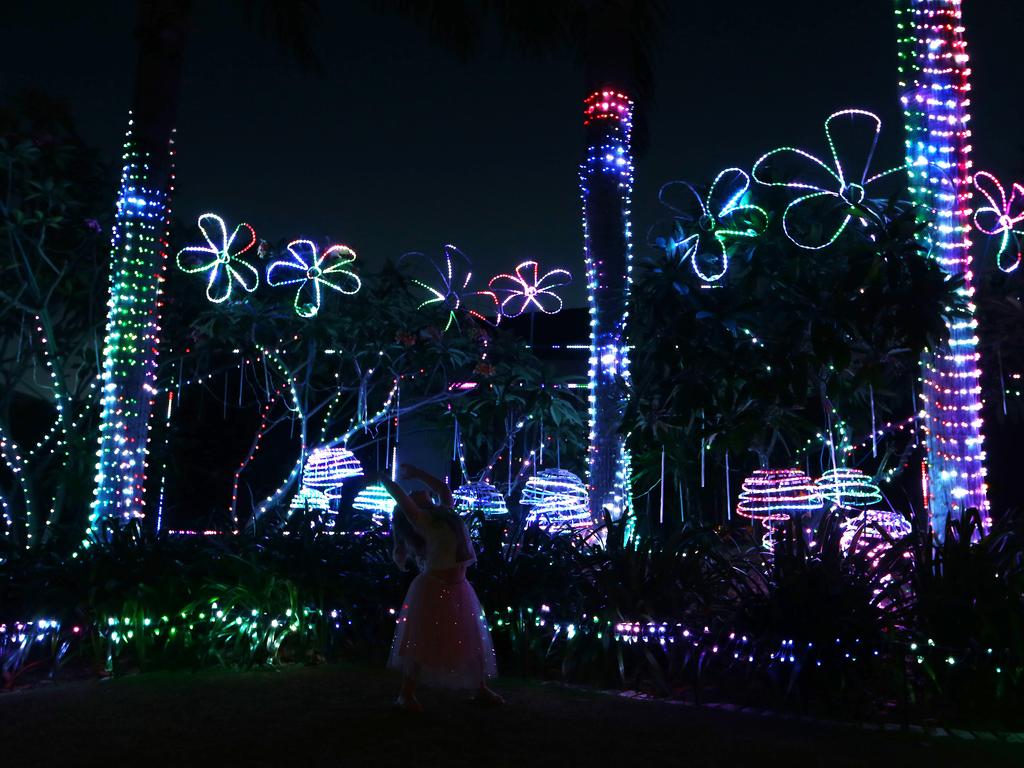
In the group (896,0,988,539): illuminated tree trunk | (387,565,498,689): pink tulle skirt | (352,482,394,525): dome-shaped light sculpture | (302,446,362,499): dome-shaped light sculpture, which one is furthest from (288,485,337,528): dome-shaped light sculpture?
(896,0,988,539): illuminated tree trunk

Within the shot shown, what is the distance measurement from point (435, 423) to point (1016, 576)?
10.6 meters

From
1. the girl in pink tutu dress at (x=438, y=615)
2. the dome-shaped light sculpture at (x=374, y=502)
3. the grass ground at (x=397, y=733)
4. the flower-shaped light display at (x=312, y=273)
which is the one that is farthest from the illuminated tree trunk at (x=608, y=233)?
the flower-shaped light display at (x=312, y=273)

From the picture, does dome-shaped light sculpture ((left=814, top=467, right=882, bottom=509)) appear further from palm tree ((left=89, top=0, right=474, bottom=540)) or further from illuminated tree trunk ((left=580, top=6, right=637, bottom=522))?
palm tree ((left=89, top=0, right=474, bottom=540))

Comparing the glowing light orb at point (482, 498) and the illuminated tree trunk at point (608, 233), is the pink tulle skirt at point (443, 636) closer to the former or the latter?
the illuminated tree trunk at point (608, 233)

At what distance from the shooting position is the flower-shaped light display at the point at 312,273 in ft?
41.6

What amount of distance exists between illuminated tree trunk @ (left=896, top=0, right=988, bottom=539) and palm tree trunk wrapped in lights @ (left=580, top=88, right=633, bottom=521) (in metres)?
2.93

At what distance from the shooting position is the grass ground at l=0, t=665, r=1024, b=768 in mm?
5184

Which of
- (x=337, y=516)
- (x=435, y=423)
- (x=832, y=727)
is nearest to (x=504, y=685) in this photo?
(x=832, y=727)

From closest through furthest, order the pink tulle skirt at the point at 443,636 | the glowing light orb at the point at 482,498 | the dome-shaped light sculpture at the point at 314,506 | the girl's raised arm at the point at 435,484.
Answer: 1. the pink tulle skirt at the point at 443,636
2. the girl's raised arm at the point at 435,484
3. the dome-shaped light sculpture at the point at 314,506
4. the glowing light orb at the point at 482,498

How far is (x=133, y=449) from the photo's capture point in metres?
9.44

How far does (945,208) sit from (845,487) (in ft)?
8.92

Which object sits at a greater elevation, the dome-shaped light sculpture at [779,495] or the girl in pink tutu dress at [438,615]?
the dome-shaped light sculpture at [779,495]

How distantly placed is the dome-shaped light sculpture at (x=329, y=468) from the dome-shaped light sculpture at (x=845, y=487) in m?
5.59

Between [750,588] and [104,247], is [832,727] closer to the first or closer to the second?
[750,588]
